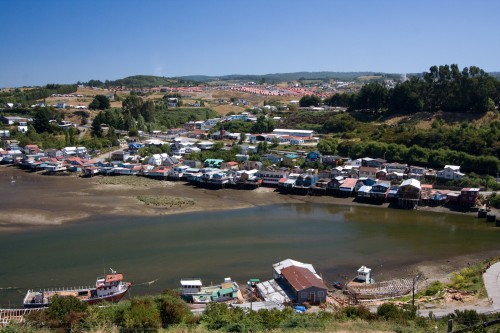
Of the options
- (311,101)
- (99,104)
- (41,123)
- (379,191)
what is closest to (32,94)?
(99,104)

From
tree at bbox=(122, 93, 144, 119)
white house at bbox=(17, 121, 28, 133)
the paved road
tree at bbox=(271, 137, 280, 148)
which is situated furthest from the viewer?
tree at bbox=(122, 93, 144, 119)

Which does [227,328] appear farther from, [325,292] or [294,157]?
[294,157]

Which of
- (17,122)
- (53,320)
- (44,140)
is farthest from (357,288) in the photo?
(17,122)

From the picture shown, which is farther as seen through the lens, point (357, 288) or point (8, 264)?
point (8, 264)

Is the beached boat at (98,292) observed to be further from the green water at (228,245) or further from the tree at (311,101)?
the tree at (311,101)

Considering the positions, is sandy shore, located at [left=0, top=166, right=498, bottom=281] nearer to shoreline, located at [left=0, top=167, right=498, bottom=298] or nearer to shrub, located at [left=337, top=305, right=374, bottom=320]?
shoreline, located at [left=0, top=167, right=498, bottom=298]

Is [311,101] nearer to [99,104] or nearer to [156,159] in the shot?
[99,104]

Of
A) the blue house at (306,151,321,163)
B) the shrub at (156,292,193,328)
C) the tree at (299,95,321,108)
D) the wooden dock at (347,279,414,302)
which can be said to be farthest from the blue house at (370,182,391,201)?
the tree at (299,95,321,108)

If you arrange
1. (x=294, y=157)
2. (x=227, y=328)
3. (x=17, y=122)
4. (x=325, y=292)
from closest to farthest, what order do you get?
1. (x=227, y=328)
2. (x=325, y=292)
3. (x=294, y=157)
4. (x=17, y=122)
